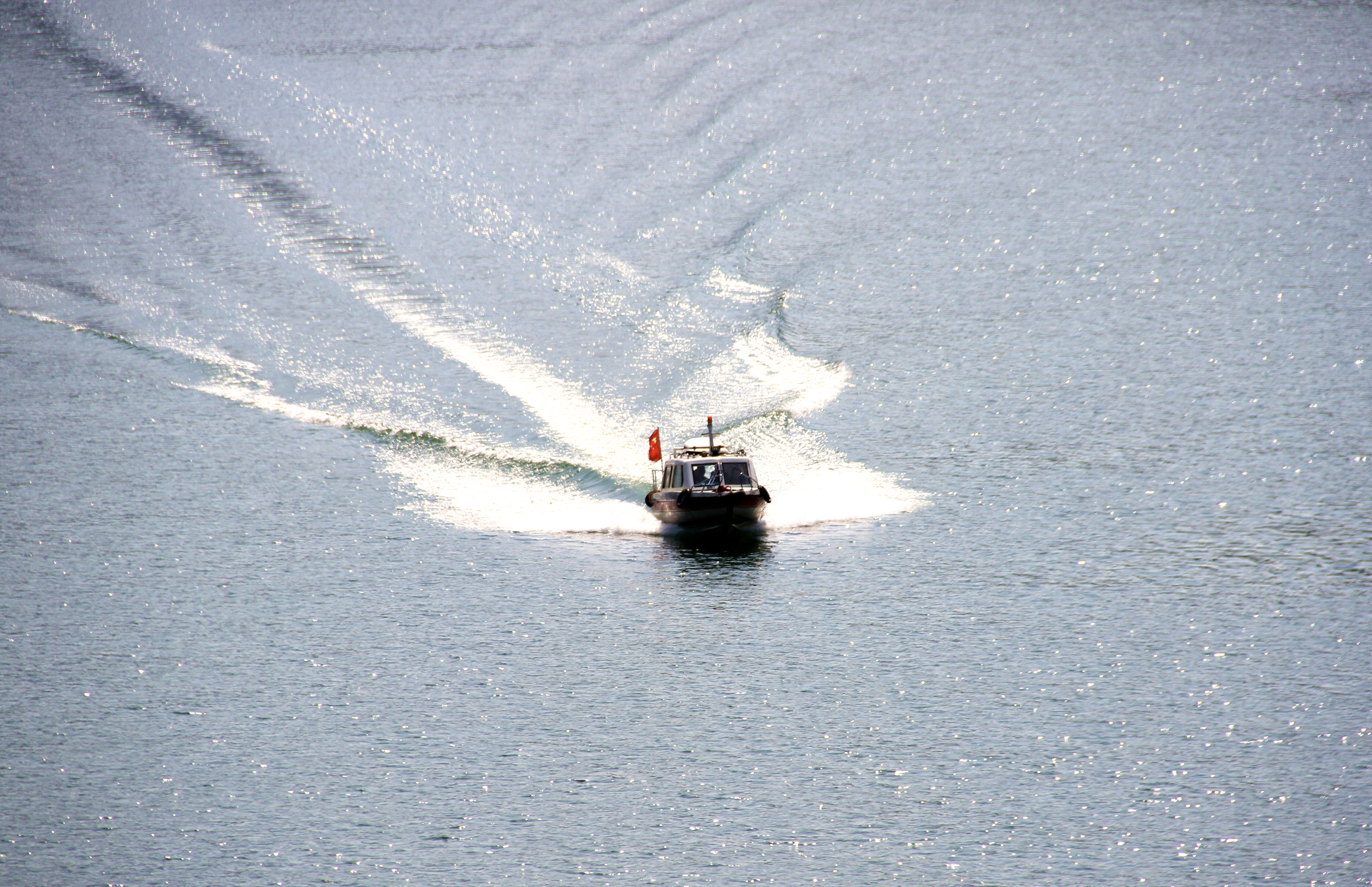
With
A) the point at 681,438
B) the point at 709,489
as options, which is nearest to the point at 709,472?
the point at 709,489

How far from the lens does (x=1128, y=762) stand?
91.0 ft

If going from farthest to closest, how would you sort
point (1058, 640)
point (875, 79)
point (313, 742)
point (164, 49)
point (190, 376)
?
point (875, 79) < point (164, 49) < point (190, 376) < point (1058, 640) < point (313, 742)

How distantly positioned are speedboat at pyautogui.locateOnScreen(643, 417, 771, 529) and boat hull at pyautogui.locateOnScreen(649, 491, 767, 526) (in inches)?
0.6

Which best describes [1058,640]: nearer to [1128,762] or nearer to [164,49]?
[1128,762]

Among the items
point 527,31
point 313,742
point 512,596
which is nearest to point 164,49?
point 527,31

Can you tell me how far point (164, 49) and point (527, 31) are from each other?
841 inches

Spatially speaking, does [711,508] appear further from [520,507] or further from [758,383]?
[758,383]

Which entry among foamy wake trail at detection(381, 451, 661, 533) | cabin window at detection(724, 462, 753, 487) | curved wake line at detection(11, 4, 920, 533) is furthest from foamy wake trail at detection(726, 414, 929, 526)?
foamy wake trail at detection(381, 451, 661, 533)

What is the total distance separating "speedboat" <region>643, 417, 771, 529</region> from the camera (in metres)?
40.9

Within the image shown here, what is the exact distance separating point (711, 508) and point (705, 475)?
4.01 ft

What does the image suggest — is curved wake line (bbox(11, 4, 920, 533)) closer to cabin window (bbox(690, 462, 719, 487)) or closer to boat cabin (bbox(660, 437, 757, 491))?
boat cabin (bbox(660, 437, 757, 491))

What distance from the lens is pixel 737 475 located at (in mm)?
41312

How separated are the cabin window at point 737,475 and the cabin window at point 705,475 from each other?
30 cm

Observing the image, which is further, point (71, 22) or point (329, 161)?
point (71, 22)
